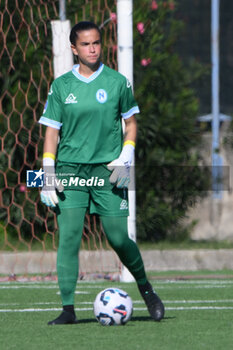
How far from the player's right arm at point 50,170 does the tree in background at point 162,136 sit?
604 cm

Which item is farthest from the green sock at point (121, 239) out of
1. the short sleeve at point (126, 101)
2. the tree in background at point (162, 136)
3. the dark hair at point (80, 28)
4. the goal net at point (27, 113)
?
the tree in background at point (162, 136)

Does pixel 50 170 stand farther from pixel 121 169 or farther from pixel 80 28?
pixel 80 28

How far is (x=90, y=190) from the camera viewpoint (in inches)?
237

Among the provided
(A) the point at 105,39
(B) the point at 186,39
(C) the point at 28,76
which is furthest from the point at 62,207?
(B) the point at 186,39

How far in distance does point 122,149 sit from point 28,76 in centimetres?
548

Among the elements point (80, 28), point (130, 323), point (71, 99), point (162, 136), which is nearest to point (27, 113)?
point (162, 136)

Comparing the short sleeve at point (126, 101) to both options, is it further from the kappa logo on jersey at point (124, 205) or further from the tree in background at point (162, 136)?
the tree in background at point (162, 136)

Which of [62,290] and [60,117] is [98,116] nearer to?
[60,117]

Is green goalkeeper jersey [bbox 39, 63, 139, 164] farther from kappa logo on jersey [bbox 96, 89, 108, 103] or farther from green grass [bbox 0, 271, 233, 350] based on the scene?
green grass [bbox 0, 271, 233, 350]

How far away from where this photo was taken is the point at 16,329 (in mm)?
5613

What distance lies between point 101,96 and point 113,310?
4.03ft

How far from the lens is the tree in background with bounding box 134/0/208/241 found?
1222cm

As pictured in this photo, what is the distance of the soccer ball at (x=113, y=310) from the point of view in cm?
Answer: 583

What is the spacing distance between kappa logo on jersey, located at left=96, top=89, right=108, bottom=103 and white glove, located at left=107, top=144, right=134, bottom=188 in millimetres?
334
